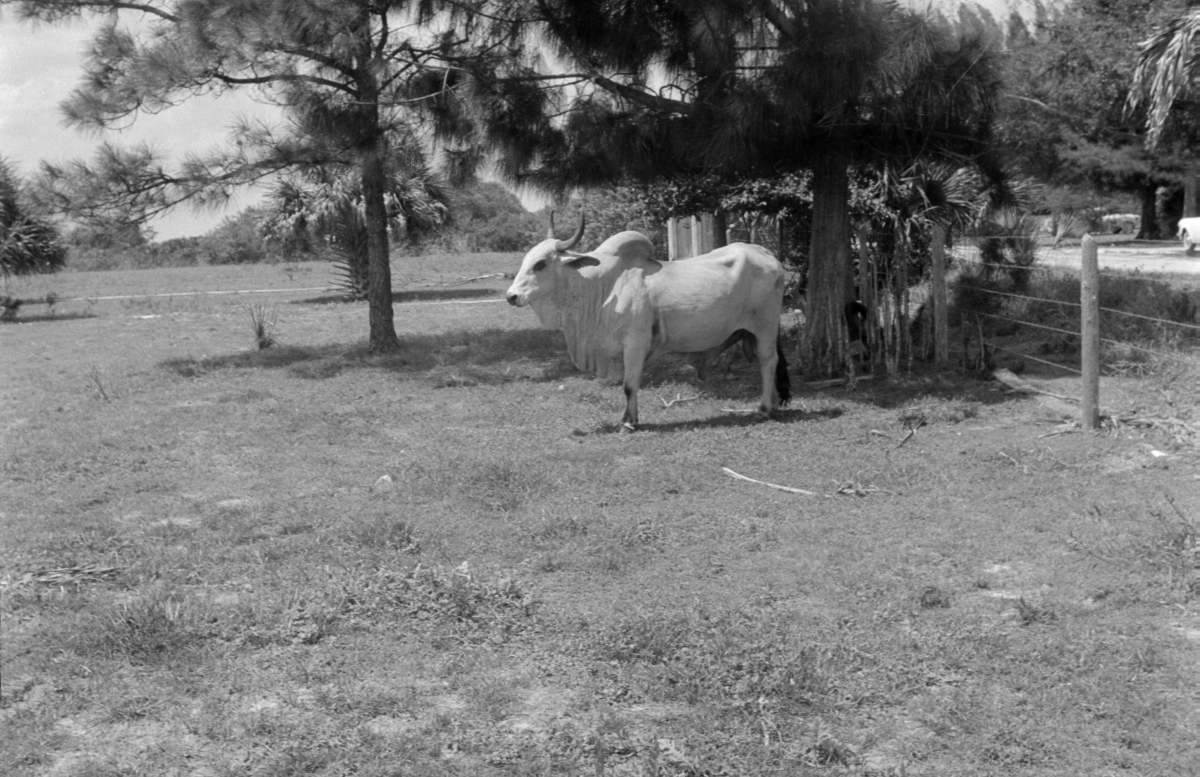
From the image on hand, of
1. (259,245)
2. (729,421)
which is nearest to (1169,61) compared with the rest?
(729,421)

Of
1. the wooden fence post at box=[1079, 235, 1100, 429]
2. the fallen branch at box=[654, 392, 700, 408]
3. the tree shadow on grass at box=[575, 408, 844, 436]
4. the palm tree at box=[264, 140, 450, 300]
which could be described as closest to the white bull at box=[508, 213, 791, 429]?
the tree shadow on grass at box=[575, 408, 844, 436]

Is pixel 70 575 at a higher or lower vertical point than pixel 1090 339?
lower

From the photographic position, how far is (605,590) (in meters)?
5.26

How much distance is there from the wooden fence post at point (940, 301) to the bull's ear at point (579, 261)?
3.98 meters

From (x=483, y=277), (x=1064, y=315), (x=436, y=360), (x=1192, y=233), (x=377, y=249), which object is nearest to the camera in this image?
(x=1064, y=315)

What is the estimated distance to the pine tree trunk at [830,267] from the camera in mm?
10711

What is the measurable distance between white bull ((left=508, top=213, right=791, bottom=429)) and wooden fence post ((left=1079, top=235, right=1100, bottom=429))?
2246 mm

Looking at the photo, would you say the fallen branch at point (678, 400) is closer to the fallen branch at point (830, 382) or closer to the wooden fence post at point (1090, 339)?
the fallen branch at point (830, 382)

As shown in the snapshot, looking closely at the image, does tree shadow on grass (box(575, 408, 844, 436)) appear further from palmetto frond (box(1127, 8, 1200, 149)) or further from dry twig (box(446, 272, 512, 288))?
dry twig (box(446, 272, 512, 288))

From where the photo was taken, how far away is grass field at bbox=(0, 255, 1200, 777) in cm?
387

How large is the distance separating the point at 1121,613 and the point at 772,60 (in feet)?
20.7

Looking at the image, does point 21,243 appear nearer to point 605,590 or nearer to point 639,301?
point 639,301

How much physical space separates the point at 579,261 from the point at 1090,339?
12.0 feet

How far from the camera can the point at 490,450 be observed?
8.22 meters
